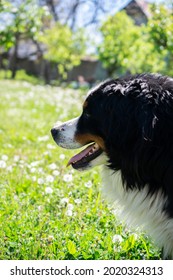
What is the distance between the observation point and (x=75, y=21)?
40.3 m

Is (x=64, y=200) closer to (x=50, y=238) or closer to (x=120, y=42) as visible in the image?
(x=50, y=238)

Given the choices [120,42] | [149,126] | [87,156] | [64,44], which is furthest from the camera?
[64,44]

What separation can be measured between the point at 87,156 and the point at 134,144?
0.68m

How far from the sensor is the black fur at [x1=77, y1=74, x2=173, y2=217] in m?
3.21

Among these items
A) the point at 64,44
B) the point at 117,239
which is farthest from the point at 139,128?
the point at 64,44

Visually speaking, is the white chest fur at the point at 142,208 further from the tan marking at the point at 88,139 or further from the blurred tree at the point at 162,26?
the blurred tree at the point at 162,26

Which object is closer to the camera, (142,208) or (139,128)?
(139,128)

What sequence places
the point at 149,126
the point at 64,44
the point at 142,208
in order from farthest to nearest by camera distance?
the point at 64,44 → the point at 142,208 → the point at 149,126

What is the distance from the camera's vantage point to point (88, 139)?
3.77 meters

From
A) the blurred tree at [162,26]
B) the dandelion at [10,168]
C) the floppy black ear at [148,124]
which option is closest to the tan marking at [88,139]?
the floppy black ear at [148,124]

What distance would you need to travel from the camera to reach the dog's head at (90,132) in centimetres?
359

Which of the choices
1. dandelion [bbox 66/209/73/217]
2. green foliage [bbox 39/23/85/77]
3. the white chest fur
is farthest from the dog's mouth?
green foliage [bbox 39/23/85/77]
